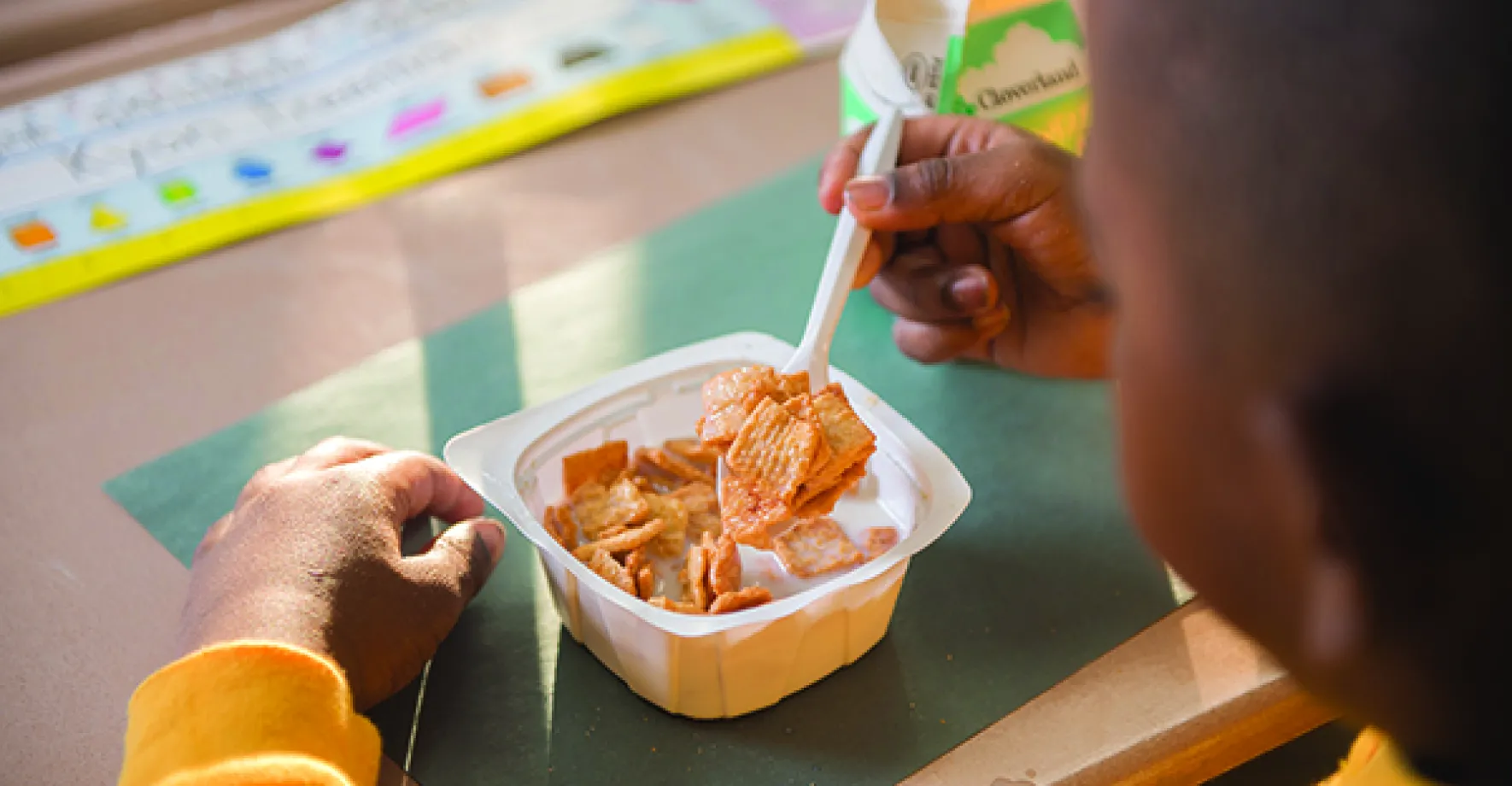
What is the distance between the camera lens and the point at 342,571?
1.91 ft

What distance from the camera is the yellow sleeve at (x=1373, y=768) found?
49 centimetres

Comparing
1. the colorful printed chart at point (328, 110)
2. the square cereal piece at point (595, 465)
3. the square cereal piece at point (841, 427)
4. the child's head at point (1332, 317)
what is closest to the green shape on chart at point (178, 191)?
the colorful printed chart at point (328, 110)

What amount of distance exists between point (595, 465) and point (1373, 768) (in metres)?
0.40

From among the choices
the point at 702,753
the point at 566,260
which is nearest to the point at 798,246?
the point at 566,260

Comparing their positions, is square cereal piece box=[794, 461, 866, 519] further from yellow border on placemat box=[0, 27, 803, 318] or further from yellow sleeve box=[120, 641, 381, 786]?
yellow border on placemat box=[0, 27, 803, 318]

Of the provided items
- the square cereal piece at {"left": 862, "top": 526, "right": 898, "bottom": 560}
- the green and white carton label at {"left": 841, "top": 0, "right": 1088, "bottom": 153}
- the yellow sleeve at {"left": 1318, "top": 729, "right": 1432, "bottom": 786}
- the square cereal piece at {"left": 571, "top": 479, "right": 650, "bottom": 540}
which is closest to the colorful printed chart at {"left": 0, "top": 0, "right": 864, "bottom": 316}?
the green and white carton label at {"left": 841, "top": 0, "right": 1088, "bottom": 153}

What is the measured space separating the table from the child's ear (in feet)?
0.94

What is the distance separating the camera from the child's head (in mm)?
242

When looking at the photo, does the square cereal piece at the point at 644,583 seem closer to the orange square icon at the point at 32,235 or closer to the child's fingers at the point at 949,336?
the child's fingers at the point at 949,336

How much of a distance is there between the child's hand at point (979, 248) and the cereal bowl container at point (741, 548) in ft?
0.39

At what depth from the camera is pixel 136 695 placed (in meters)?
0.53

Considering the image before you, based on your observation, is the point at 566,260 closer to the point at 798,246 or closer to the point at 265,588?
the point at 798,246

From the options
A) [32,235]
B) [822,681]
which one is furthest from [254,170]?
[822,681]

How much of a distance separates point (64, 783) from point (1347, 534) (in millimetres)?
568
